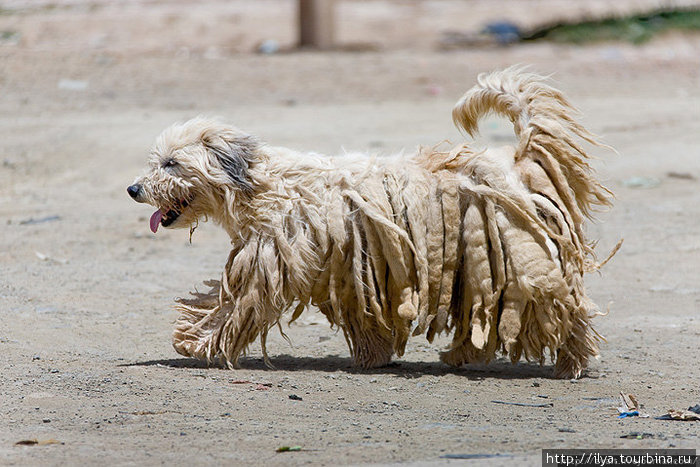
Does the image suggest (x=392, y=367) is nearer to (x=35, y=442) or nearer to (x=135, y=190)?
(x=135, y=190)

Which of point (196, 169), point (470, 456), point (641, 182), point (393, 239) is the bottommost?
point (641, 182)

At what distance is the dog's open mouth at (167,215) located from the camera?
6297 millimetres

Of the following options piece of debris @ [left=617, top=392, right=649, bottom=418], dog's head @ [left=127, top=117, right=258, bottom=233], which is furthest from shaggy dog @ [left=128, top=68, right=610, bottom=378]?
piece of debris @ [left=617, top=392, right=649, bottom=418]

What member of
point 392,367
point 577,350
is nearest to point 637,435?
point 577,350

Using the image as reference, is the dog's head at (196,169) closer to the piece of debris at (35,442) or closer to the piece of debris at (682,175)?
the piece of debris at (35,442)

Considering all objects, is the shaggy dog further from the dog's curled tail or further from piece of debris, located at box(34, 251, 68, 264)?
piece of debris, located at box(34, 251, 68, 264)

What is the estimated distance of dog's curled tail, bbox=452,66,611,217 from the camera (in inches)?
249

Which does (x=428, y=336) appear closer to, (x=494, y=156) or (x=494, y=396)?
(x=494, y=396)

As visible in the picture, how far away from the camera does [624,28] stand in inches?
763

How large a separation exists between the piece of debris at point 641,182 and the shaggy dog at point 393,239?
16.3ft

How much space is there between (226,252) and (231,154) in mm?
3280

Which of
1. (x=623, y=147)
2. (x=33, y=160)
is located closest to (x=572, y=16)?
(x=623, y=147)

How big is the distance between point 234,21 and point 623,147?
10134 millimetres

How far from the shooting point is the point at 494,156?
6324mm
